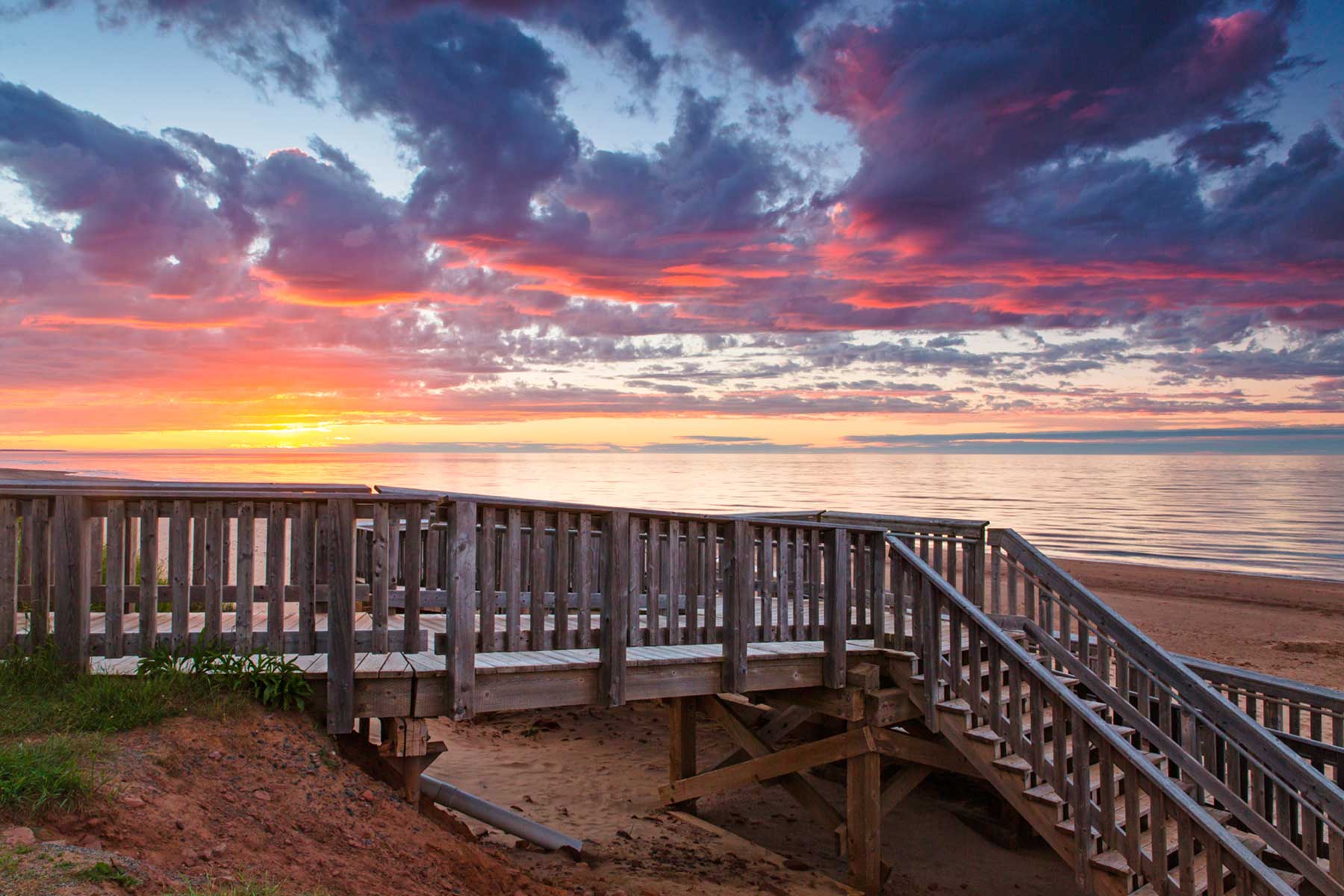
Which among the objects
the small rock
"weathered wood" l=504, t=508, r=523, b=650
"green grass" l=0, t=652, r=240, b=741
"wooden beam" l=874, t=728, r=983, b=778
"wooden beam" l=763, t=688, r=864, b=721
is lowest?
"wooden beam" l=874, t=728, r=983, b=778

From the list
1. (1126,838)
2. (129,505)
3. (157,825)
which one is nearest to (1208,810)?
(1126,838)

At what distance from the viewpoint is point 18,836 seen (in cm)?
392

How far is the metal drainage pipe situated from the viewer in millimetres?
7727

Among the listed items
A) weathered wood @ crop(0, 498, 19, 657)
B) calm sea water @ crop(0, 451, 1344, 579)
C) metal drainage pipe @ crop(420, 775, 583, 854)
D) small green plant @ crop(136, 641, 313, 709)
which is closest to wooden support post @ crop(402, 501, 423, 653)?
small green plant @ crop(136, 641, 313, 709)

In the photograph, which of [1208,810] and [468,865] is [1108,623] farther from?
[468,865]

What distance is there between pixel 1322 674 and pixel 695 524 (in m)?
14.2

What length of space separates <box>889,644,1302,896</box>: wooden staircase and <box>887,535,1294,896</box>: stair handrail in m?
0.01

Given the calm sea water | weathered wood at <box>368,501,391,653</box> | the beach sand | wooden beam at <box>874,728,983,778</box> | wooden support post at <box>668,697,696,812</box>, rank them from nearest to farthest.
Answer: weathered wood at <box>368,501,391,653</box> → the beach sand → wooden beam at <box>874,728,983,778</box> → wooden support post at <box>668,697,696,812</box> → the calm sea water

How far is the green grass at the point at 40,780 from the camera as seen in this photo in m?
4.20

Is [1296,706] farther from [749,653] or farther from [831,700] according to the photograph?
[749,653]

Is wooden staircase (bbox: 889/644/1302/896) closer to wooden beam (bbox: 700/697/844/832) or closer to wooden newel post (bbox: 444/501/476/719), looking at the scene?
wooden beam (bbox: 700/697/844/832)

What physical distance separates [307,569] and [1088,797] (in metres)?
6.03

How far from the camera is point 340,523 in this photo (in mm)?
5863

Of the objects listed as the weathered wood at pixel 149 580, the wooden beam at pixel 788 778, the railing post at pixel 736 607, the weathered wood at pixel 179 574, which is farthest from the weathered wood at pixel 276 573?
the wooden beam at pixel 788 778
